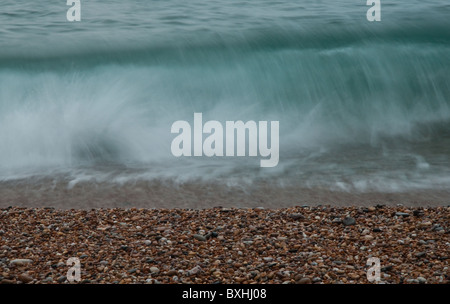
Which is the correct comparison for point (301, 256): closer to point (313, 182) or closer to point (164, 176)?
point (313, 182)

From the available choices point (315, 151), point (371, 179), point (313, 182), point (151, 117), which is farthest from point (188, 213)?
point (151, 117)

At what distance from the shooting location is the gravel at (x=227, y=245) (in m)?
3.40

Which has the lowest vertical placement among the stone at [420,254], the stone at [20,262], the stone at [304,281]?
the stone at [20,262]

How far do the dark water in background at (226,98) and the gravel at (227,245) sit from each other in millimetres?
839

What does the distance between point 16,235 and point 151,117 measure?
3695 millimetres

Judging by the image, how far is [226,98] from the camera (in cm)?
816

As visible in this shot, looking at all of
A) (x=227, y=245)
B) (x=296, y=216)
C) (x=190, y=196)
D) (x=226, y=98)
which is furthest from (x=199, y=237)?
(x=226, y=98)

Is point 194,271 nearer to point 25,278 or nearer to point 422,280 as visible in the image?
point 25,278

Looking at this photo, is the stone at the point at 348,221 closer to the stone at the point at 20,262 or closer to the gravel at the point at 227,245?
the gravel at the point at 227,245

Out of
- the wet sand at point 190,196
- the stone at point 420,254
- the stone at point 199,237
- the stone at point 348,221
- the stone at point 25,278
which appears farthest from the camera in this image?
the wet sand at point 190,196

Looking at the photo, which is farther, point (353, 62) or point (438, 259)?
point (353, 62)

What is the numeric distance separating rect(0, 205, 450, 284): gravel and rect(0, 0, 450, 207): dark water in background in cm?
84

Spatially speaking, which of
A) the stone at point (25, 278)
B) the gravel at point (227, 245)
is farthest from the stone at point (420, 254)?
the stone at point (25, 278)

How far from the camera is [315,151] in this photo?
6.86m
